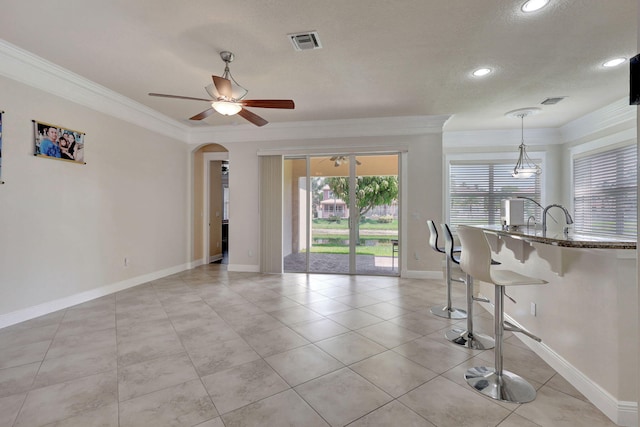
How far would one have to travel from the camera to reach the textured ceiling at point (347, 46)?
2396mm

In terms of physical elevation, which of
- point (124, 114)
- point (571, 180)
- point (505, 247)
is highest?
point (124, 114)

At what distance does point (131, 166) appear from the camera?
15.1 ft

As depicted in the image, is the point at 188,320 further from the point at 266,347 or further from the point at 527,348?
the point at 527,348

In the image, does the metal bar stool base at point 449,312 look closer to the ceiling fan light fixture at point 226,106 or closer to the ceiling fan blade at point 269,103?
the ceiling fan blade at point 269,103

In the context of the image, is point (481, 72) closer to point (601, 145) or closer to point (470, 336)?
point (470, 336)

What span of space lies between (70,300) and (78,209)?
3.80ft

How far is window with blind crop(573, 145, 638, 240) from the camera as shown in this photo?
471 centimetres

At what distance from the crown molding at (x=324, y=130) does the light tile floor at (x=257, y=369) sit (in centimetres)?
307

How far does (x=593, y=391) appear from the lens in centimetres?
189

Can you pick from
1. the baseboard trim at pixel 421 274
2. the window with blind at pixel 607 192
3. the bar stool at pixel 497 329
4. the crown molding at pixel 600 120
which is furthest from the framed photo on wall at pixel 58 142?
the crown molding at pixel 600 120

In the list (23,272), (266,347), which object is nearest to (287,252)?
(266,347)

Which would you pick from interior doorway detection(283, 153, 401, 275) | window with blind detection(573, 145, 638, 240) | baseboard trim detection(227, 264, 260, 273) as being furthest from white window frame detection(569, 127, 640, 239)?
baseboard trim detection(227, 264, 260, 273)

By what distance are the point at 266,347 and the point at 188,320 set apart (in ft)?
3.88

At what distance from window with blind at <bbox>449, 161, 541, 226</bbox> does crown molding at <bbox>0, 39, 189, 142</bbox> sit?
19.7ft
